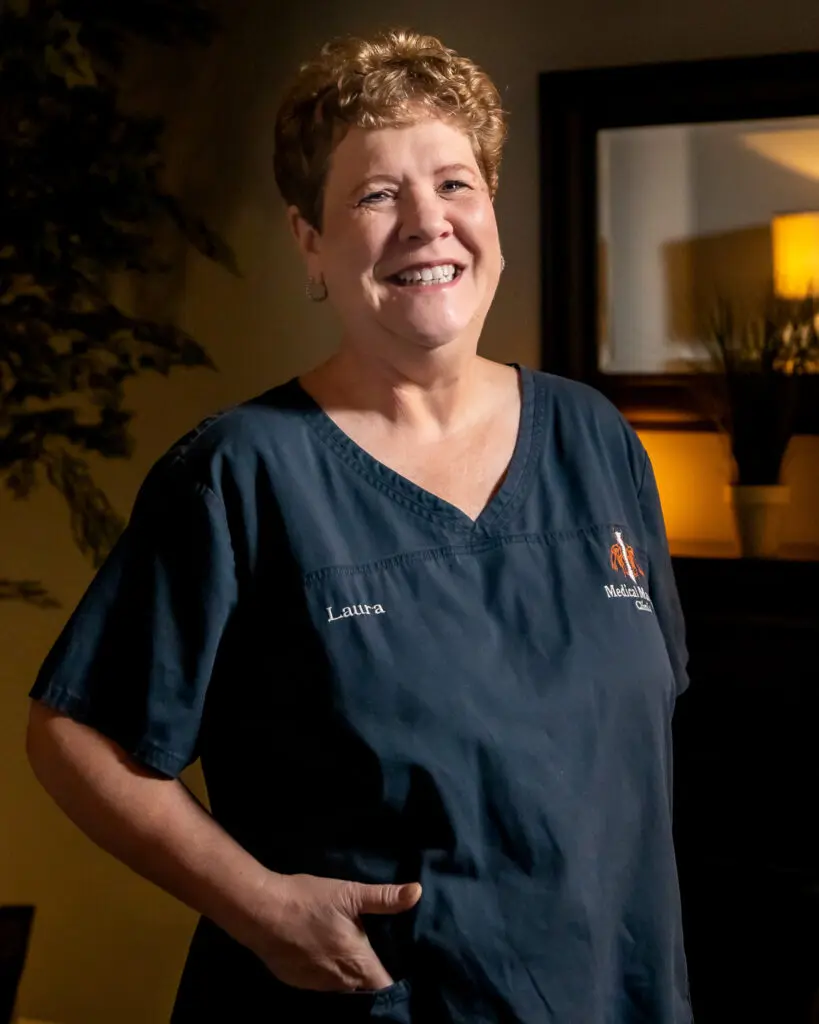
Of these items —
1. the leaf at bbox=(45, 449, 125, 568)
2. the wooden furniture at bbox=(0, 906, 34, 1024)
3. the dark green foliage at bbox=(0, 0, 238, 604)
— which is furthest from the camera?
the leaf at bbox=(45, 449, 125, 568)

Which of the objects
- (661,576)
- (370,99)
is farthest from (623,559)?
(370,99)

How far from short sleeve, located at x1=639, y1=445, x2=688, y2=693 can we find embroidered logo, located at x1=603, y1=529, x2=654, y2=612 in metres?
0.08

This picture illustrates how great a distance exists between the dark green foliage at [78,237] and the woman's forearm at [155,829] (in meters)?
1.10

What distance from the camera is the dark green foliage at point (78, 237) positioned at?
191 cm

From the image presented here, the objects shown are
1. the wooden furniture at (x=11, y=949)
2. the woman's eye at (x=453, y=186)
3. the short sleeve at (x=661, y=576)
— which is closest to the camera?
the woman's eye at (x=453, y=186)

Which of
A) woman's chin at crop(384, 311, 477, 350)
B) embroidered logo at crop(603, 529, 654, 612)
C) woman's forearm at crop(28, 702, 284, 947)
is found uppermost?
woman's chin at crop(384, 311, 477, 350)

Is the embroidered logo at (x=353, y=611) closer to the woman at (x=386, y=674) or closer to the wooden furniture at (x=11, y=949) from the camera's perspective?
the woman at (x=386, y=674)

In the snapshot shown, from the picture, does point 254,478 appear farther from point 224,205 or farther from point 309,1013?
point 224,205

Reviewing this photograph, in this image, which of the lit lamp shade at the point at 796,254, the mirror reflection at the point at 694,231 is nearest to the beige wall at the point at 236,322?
the mirror reflection at the point at 694,231

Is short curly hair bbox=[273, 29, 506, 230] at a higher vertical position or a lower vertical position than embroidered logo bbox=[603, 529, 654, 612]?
higher

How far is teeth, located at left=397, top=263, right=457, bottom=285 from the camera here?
1.03 metres

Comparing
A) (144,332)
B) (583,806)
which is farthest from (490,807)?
(144,332)

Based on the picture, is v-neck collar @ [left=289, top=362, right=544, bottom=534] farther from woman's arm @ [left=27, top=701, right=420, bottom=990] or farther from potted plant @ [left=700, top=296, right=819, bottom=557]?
potted plant @ [left=700, top=296, right=819, bottom=557]

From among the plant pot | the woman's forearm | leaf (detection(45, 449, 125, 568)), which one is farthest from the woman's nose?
leaf (detection(45, 449, 125, 568))
